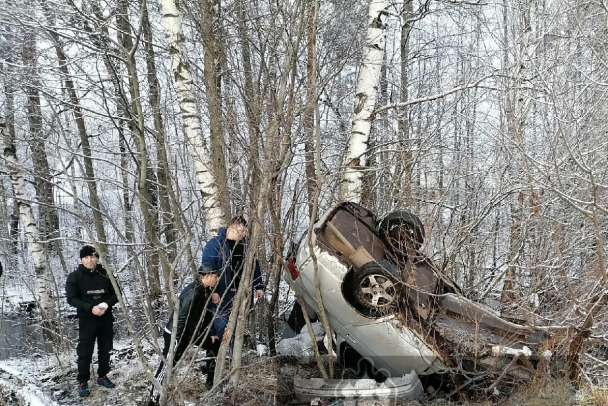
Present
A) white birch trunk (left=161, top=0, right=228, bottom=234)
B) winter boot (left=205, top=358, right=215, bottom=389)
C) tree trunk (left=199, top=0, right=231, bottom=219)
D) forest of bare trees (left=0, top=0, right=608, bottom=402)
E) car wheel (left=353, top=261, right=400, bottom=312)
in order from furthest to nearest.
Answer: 1. white birch trunk (left=161, top=0, right=228, bottom=234)
2. winter boot (left=205, top=358, right=215, bottom=389)
3. tree trunk (left=199, top=0, right=231, bottom=219)
4. car wheel (left=353, top=261, right=400, bottom=312)
5. forest of bare trees (left=0, top=0, right=608, bottom=402)

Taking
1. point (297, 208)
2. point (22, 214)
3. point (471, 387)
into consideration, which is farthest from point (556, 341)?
point (22, 214)

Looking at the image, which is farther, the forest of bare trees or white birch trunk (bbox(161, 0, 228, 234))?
white birch trunk (bbox(161, 0, 228, 234))

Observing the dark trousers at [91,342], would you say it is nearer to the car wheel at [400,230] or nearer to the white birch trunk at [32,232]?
the car wheel at [400,230]

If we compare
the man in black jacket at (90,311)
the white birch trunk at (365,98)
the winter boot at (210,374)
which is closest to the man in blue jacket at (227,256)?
the winter boot at (210,374)

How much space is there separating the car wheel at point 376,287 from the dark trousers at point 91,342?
9.65 ft

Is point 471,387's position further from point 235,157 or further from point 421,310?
point 235,157

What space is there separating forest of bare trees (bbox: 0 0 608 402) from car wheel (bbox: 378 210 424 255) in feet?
1.30

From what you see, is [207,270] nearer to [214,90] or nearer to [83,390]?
[214,90]

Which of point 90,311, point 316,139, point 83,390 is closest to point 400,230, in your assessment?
point 316,139

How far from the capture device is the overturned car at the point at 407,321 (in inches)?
169

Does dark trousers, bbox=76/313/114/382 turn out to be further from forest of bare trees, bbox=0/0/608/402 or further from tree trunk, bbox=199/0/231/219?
tree trunk, bbox=199/0/231/219

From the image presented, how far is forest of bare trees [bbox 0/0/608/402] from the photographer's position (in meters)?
4.27

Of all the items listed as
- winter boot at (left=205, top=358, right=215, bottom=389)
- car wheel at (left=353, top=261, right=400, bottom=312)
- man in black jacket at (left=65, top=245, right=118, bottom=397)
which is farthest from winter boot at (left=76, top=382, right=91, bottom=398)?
car wheel at (left=353, top=261, right=400, bottom=312)

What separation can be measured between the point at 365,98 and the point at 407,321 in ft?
10.6
